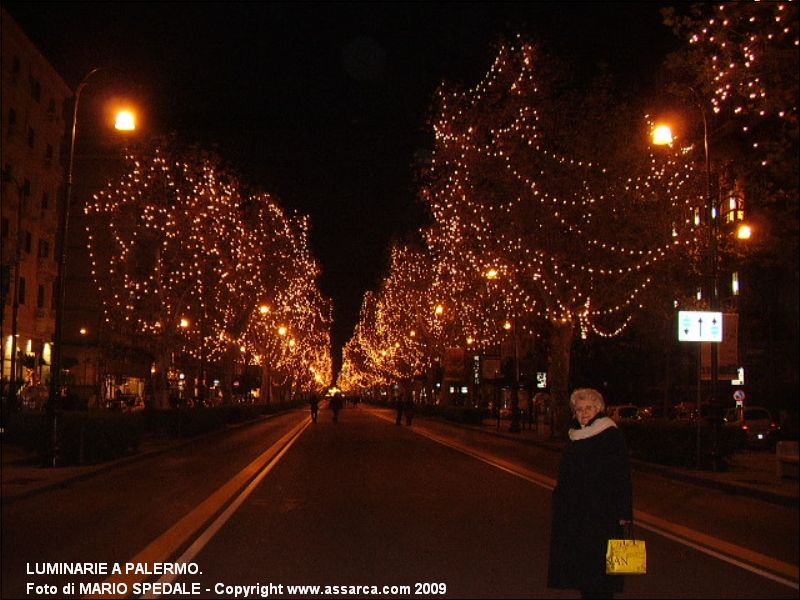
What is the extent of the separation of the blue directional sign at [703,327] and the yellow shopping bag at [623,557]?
16.7 metres

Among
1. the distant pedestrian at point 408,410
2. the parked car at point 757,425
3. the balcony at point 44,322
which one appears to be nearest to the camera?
the parked car at point 757,425

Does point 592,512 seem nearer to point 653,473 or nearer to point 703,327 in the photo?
point 703,327

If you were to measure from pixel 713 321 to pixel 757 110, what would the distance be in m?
8.99

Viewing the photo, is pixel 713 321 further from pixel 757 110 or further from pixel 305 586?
pixel 305 586

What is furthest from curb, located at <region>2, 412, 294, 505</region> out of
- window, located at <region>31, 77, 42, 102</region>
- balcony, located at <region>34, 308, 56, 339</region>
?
window, located at <region>31, 77, 42, 102</region>

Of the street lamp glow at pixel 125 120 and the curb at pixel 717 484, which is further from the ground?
the street lamp glow at pixel 125 120

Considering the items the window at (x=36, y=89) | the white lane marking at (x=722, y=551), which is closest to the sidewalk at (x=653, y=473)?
the white lane marking at (x=722, y=551)

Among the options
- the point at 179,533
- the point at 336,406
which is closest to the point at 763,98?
the point at 179,533

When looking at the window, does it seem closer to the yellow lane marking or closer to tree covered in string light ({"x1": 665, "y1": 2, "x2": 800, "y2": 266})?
the yellow lane marking

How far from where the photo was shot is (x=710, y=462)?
2420cm

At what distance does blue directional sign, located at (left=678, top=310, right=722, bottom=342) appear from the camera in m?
23.2

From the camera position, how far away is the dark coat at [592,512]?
745 cm

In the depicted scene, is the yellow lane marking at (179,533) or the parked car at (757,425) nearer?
the yellow lane marking at (179,533)

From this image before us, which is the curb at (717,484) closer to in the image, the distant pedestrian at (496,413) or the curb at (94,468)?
the curb at (94,468)
